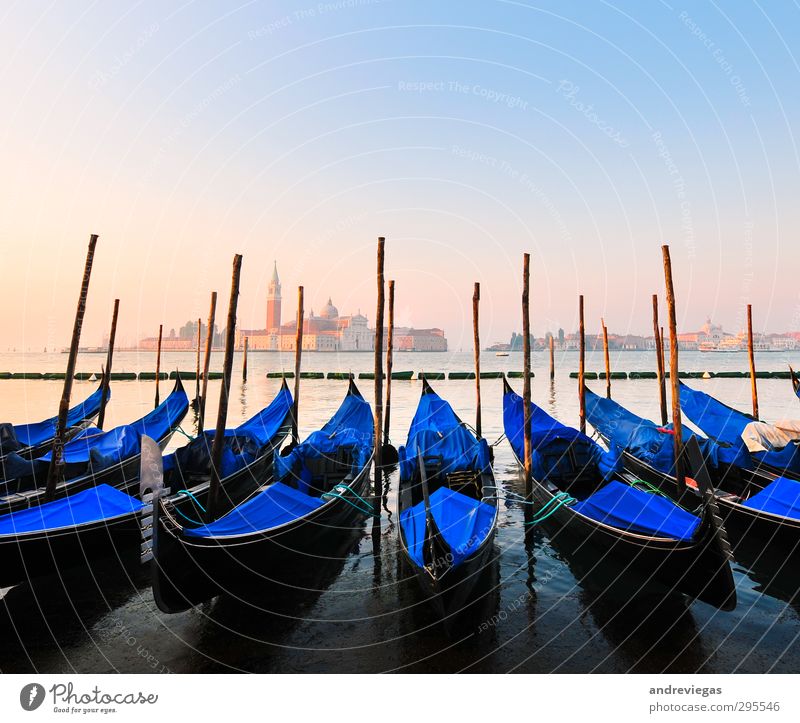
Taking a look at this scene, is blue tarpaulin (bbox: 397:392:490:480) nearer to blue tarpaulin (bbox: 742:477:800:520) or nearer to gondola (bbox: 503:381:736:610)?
gondola (bbox: 503:381:736:610)

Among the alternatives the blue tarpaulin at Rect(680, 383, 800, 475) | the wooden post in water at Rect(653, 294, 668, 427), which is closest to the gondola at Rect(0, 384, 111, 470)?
the blue tarpaulin at Rect(680, 383, 800, 475)

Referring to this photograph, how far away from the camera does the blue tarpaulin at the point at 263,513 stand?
496 cm

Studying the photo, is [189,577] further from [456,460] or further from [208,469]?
[456,460]

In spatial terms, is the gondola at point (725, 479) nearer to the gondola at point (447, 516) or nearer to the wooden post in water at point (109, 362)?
the gondola at point (447, 516)

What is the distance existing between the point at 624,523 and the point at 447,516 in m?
1.95

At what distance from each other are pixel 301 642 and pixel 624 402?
25311 mm

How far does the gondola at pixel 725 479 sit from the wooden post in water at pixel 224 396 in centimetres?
559

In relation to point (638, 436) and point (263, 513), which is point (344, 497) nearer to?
point (263, 513)

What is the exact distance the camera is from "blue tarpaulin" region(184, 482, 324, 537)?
4957 millimetres

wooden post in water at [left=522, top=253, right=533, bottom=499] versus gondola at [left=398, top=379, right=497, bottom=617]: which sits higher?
wooden post in water at [left=522, top=253, right=533, bottom=499]

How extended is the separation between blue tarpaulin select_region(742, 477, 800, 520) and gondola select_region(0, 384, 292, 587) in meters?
7.09

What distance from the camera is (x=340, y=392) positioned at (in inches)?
1264

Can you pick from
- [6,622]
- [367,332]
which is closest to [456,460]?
[6,622]

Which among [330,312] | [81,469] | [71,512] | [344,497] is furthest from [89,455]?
[330,312]
